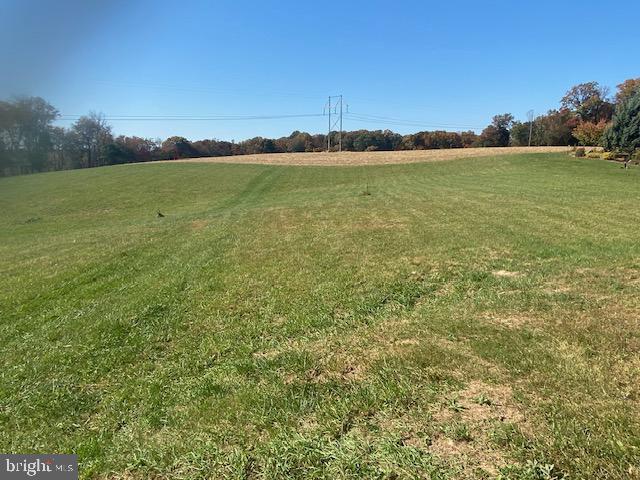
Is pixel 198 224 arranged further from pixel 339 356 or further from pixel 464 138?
pixel 464 138

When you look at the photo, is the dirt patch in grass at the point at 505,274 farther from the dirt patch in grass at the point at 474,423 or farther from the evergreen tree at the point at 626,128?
the evergreen tree at the point at 626,128

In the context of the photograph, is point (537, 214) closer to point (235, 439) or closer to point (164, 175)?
point (235, 439)

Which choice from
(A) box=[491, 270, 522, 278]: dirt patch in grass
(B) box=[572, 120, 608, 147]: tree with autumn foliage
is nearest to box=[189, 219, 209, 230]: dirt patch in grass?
(A) box=[491, 270, 522, 278]: dirt patch in grass

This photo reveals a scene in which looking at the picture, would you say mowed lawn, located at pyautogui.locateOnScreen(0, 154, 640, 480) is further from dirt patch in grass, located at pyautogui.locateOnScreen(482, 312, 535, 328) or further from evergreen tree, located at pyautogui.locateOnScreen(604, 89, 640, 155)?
evergreen tree, located at pyautogui.locateOnScreen(604, 89, 640, 155)

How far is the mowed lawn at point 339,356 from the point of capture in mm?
3162

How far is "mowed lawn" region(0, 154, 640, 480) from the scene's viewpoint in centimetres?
316

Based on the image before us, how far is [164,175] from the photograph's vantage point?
51.8 meters
